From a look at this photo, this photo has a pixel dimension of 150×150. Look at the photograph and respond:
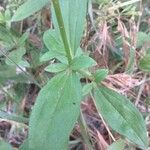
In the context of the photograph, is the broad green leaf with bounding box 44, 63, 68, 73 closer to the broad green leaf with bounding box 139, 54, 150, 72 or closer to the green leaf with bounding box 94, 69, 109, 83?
the green leaf with bounding box 94, 69, 109, 83

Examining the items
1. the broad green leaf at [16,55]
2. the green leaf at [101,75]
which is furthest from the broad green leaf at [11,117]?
the green leaf at [101,75]

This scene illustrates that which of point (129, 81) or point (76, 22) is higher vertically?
point (76, 22)

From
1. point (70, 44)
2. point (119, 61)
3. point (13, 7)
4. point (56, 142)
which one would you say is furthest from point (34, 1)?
point (56, 142)

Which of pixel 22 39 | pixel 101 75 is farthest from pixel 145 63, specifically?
pixel 22 39

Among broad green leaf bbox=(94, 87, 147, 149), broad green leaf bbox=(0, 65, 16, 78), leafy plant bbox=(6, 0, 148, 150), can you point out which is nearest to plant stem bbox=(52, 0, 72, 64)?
leafy plant bbox=(6, 0, 148, 150)

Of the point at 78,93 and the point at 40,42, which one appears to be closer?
the point at 78,93

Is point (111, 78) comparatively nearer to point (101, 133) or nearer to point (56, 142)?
point (101, 133)

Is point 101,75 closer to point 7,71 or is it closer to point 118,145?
point 118,145
